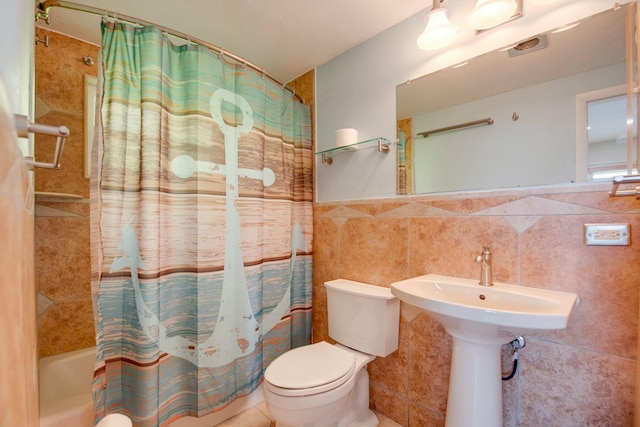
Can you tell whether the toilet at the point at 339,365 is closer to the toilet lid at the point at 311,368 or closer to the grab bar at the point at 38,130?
the toilet lid at the point at 311,368

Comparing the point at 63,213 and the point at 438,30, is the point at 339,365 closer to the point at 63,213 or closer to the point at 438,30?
the point at 438,30

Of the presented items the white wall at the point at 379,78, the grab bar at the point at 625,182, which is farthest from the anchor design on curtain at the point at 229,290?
the grab bar at the point at 625,182

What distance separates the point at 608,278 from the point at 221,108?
6.09 feet

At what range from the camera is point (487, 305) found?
1.17 metres

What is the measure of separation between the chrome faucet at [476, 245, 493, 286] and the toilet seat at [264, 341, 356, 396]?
737 millimetres

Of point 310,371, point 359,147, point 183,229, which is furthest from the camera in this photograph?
point 359,147

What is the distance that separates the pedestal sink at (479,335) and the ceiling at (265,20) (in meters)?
1.48

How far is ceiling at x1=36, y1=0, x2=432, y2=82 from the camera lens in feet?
4.82

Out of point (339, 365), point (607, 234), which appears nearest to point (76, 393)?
point (339, 365)

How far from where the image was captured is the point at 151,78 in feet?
4.10

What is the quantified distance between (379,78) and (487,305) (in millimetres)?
1381

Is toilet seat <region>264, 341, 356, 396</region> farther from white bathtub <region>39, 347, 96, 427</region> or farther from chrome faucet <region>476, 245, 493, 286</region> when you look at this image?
white bathtub <region>39, 347, 96, 427</region>

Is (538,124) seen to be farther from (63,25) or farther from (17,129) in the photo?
(63,25)

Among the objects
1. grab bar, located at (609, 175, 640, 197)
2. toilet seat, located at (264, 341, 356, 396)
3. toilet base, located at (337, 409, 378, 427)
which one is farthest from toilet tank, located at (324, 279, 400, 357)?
grab bar, located at (609, 175, 640, 197)
